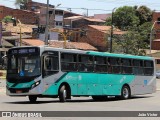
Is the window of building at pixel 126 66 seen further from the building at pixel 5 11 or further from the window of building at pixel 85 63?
the building at pixel 5 11

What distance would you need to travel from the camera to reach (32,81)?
21.8 metres

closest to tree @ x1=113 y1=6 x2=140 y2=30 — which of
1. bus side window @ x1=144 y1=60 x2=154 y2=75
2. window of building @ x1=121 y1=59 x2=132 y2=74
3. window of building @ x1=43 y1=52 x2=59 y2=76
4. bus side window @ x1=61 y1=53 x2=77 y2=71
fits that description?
bus side window @ x1=144 y1=60 x2=154 y2=75

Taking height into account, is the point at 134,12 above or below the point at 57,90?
above

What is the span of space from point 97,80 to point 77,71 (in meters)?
1.84

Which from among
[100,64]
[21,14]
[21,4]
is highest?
[21,4]

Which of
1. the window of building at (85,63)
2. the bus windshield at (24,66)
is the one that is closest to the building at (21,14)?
the window of building at (85,63)

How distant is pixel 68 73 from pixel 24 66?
246 cm

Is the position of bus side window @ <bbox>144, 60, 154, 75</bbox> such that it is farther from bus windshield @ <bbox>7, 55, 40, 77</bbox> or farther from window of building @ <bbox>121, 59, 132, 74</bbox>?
bus windshield @ <bbox>7, 55, 40, 77</bbox>

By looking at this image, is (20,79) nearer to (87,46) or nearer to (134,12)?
(87,46)

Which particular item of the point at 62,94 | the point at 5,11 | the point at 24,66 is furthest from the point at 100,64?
the point at 5,11

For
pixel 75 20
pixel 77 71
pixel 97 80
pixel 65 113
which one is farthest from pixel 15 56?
pixel 75 20

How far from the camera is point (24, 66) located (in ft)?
72.4

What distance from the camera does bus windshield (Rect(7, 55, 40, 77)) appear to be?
21.8 meters

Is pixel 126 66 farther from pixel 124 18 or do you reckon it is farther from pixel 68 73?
pixel 124 18
